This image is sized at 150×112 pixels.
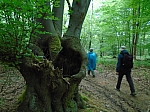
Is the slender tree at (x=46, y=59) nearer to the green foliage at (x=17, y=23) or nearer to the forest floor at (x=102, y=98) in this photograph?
the green foliage at (x=17, y=23)

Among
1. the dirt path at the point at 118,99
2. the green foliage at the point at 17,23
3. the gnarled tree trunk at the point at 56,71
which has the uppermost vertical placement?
the green foliage at the point at 17,23

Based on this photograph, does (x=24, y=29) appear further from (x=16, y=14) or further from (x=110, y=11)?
(x=110, y=11)

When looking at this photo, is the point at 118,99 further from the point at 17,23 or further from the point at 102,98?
the point at 17,23

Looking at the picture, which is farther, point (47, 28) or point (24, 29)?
point (47, 28)

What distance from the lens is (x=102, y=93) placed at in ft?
21.6

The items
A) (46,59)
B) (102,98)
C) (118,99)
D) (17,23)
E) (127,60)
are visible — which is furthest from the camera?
(127,60)

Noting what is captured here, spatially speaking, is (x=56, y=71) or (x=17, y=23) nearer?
(x=17, y=23)

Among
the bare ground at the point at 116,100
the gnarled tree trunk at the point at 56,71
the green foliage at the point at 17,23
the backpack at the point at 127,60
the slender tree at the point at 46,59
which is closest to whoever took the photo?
the green foliage at the point at 17,23

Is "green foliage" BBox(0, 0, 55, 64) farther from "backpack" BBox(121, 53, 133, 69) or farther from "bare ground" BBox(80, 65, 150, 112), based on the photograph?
"backpack" BBox(121, 53, 133, 69)

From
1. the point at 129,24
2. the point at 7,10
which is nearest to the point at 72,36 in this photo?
the point at 7,10

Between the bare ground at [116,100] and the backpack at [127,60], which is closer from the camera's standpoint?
the bare ground at [116,100]

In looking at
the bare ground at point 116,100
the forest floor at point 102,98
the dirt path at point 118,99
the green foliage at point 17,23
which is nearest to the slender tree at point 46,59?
the green foliage at point 17,23

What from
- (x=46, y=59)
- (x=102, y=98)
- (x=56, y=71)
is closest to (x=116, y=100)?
(x=102, y=98)

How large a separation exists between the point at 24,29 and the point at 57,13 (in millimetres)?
2446
